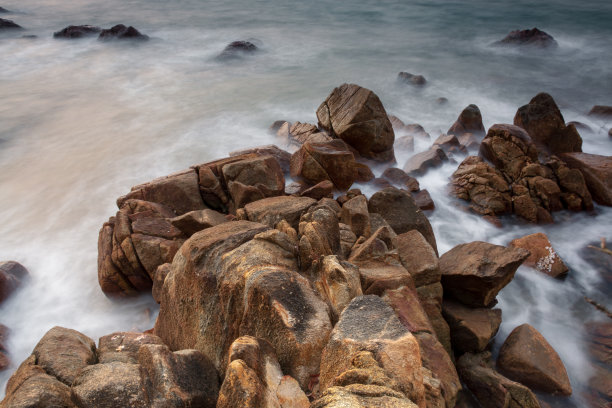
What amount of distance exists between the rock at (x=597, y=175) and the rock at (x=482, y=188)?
5.33 ft

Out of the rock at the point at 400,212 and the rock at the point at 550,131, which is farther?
the rock at the point at 550,131

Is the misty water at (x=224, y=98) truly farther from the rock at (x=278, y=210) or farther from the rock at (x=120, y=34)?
the rock at (x=278, y=210)

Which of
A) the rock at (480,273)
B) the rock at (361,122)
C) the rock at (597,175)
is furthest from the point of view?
the rock at (361,122)

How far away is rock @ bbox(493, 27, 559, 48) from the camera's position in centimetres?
1817

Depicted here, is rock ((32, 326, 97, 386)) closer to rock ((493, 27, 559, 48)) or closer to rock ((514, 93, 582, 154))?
rock ((514, 93, 582, 154))

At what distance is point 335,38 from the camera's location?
20344 mm

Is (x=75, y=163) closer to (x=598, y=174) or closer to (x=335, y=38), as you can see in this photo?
(x=598, y=174)

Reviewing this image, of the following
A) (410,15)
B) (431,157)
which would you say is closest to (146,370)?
(431,157)

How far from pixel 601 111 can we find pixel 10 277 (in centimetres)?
1452

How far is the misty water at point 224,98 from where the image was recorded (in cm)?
657

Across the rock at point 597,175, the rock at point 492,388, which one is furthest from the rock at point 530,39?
the rock at point 492,388

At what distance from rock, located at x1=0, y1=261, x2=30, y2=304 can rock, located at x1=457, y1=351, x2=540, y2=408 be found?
6432 millimetres

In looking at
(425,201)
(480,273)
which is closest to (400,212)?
(480,273)

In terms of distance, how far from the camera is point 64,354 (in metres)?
3.81
